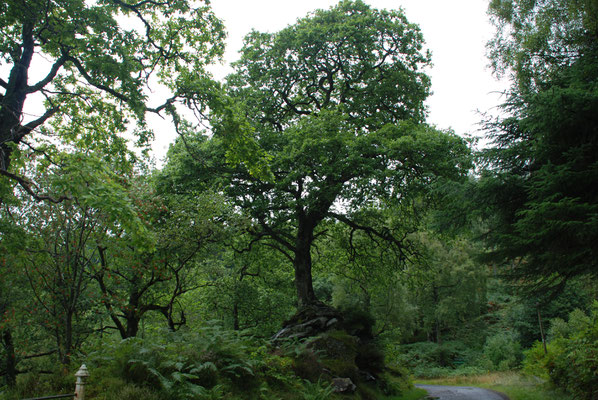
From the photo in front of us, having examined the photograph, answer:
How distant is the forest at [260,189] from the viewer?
722cm

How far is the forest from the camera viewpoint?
7.22 meters

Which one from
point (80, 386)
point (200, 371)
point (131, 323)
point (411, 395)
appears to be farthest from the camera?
point (411, 395)

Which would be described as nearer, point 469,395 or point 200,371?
point 200,371

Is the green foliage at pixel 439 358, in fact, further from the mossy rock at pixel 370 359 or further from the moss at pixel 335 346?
the moss at pixel 335 346

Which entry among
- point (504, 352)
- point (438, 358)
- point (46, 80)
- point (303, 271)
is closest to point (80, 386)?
point (46, 80)

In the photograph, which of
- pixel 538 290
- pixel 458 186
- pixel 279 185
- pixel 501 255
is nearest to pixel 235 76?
pixel 279 185

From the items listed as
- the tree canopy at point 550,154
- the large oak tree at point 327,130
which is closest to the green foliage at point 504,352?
the large oak tree at point 327,130

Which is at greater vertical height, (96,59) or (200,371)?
(96,59)

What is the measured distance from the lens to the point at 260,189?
14430mm

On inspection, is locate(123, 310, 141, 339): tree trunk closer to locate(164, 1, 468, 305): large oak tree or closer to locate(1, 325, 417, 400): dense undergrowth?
locate(1, 325, 417, 400): dense undergrowth

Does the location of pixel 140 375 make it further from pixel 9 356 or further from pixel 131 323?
pixel 131 323

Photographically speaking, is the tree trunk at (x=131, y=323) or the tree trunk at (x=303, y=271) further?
the tree trunk at (x=303, y=271)

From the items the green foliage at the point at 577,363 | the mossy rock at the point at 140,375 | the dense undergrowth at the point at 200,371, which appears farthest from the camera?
the green foliage at the point at 577,363

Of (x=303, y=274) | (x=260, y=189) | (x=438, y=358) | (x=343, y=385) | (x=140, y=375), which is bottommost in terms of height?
(x=438, y=358)
